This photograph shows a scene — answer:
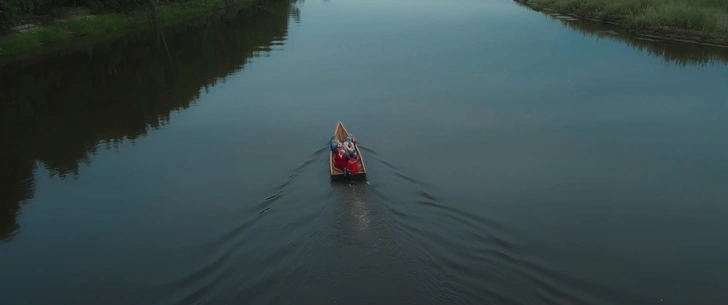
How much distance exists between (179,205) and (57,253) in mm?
3323

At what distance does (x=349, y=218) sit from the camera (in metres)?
13.8

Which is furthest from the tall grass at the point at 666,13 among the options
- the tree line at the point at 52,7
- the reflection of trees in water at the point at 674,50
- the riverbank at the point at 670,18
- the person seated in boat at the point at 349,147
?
the tree line at the point at 52,7

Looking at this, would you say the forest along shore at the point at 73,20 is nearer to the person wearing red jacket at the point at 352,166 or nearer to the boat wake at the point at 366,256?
the person wearing red jacket at the point at 352,166

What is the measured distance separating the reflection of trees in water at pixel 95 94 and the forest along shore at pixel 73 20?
7.05 ft

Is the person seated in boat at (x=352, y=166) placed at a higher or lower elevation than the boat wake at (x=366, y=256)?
higher

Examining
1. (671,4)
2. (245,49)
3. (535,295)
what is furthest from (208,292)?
(671,4)

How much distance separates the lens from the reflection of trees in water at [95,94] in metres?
19.0

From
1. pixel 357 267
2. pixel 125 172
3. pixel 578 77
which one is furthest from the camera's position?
pixel 578 77

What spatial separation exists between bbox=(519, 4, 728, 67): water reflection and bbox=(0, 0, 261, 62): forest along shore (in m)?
37.5

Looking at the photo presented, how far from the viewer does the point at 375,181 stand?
16.3m

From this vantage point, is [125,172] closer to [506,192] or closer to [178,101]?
[178,101]

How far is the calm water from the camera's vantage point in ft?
38.3

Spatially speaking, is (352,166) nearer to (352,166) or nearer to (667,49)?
(352,166)

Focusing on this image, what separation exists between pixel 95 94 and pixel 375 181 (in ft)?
59.5
